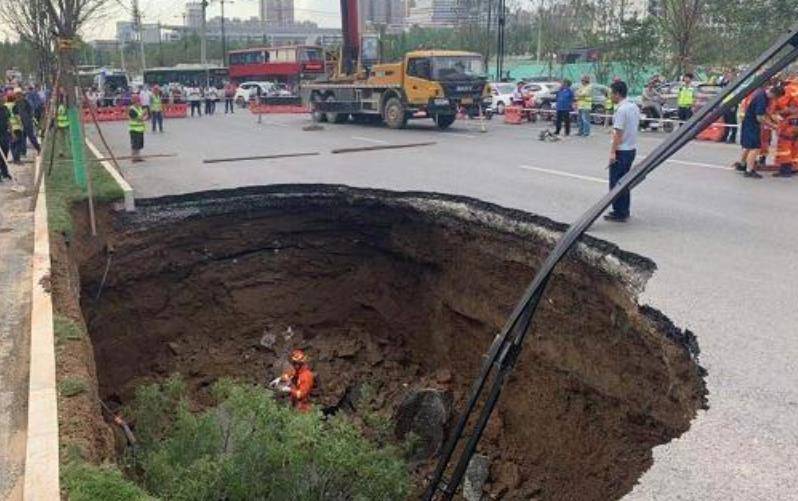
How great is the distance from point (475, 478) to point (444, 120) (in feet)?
56.1

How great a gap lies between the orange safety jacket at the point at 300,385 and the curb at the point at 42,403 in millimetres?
2804

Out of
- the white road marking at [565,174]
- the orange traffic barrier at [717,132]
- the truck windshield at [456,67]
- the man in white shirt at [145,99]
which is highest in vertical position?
the truck windshield at [456,67]

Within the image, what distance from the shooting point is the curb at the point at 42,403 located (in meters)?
3.44

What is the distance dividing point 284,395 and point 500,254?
2.91 meters

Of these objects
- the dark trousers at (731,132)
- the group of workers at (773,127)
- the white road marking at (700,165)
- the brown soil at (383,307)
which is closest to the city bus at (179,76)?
the dark trousers at (731,132)

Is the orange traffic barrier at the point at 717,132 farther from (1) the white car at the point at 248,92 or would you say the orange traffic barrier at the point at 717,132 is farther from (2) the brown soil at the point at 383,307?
(1) the white car at the point at 248,92

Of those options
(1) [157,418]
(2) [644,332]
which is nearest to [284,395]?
(1) [157,418]

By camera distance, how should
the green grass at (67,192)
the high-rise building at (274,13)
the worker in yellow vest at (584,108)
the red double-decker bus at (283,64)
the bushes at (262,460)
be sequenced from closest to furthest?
the bushes at (262,460) < the green grass at (67,192) < the worker in yellow vest at (584,108) < the red double-decker bus at (283,64) < the high-rise building at (274,13)

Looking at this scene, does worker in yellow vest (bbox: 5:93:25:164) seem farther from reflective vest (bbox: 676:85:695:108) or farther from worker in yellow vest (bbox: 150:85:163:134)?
reflective vest (bbox: 676:85:695:108)

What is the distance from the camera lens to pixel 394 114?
73.6 ft

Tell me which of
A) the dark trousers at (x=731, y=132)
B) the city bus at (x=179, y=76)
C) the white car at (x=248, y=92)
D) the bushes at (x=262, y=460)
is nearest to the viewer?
the bushes at (x=262, y=460)

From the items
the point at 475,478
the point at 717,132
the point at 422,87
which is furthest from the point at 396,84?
the point at 475,478

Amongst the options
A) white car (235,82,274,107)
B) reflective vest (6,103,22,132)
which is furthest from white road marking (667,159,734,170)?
white car (235,82,274,107)

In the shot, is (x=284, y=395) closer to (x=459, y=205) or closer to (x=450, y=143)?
(x=459, y=205)
